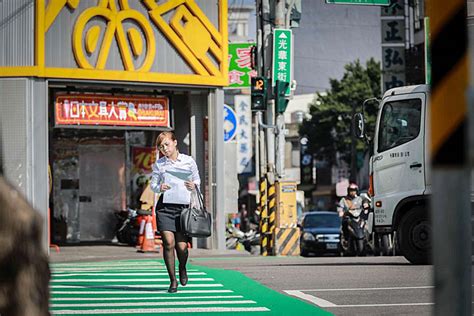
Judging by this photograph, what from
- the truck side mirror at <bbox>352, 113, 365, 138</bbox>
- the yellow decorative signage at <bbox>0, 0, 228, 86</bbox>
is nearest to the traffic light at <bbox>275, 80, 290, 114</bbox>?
the yellow decorative signage at <bbox>0, 0, 228, 86</bbox>

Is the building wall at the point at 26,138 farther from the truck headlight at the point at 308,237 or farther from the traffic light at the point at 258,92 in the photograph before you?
the truck headlight at the point at 308,237

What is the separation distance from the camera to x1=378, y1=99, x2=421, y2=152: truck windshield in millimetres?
15273

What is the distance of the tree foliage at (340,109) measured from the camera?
6812 centimetres

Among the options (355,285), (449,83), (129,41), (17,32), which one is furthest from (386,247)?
(449,83)

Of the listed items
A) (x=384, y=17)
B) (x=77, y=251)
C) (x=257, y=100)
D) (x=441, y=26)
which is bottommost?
(x=77, y=251)

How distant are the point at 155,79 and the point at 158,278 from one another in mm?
9000

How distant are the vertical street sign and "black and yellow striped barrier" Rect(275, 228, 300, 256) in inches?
122

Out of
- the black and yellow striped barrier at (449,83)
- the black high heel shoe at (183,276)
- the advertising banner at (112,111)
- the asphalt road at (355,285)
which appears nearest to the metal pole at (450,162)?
the black and yellow striped barrier at (449,83)

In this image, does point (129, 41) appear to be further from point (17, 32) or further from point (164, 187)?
point (164, 187)

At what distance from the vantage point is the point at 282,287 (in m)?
11.9

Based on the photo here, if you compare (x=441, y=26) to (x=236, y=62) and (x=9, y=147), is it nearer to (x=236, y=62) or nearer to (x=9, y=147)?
(x=9, y=147)

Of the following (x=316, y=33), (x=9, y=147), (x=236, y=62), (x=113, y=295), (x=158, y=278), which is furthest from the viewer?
(x=316, y=33)

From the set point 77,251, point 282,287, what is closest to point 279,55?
point 77,251

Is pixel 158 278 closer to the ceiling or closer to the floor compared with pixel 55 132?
closer to the floor
